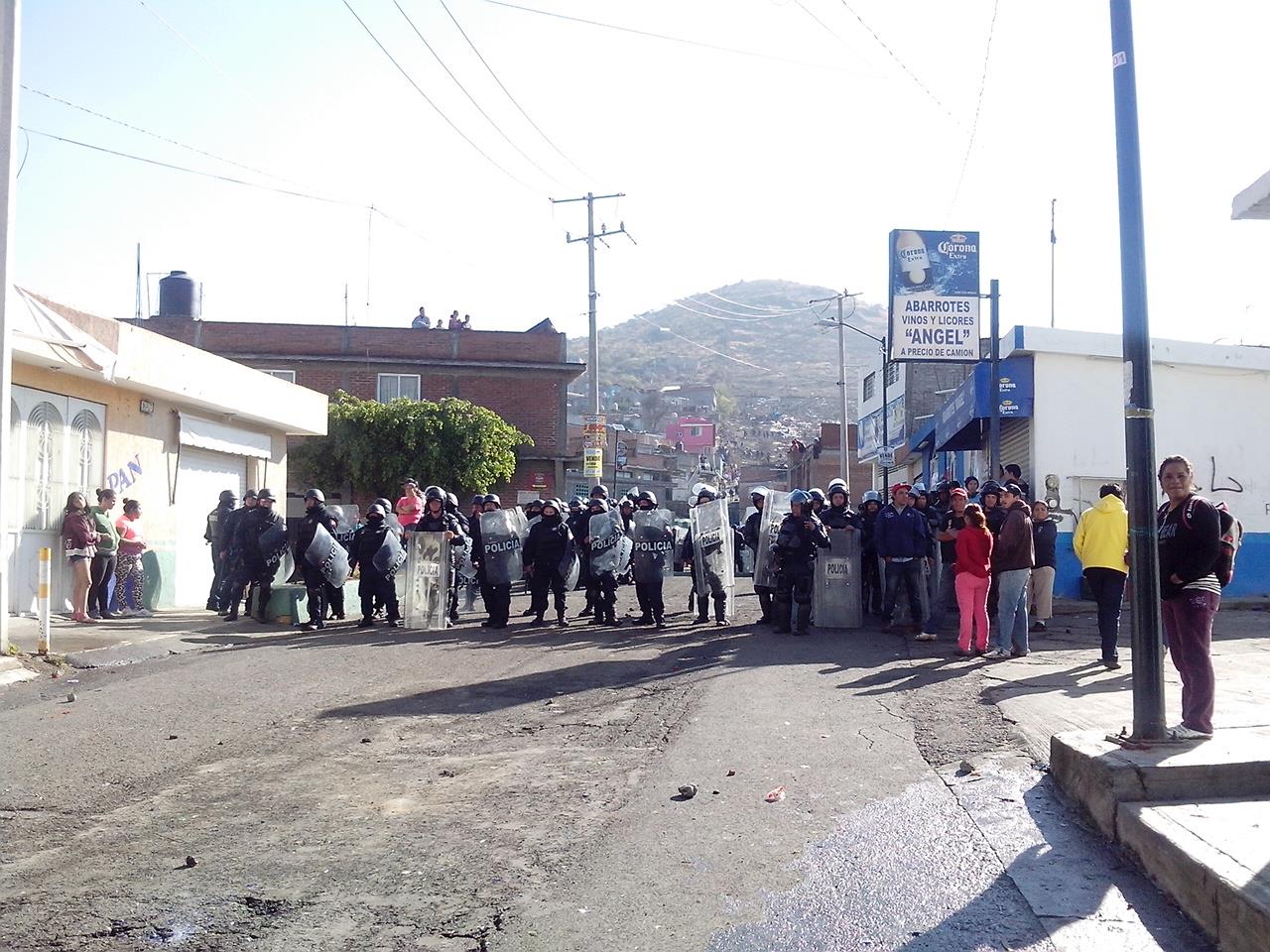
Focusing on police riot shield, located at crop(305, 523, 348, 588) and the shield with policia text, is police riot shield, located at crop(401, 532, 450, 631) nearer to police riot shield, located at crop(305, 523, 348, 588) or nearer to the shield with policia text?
police riot shield, located at crop(305, 523, 348, 588)

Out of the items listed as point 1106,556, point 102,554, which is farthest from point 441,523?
point 1106,556

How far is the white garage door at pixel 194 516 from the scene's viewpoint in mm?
18375

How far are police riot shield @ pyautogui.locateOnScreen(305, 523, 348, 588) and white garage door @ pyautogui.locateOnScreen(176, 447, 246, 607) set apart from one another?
183 inches

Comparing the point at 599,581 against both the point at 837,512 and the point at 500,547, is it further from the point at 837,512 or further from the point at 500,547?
the point at 837,512

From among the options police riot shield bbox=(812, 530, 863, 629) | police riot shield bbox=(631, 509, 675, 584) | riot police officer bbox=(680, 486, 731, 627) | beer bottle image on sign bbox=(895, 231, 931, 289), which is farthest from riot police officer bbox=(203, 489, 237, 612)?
beer bottle image on sign bbox=(895, 231, 931, 289)

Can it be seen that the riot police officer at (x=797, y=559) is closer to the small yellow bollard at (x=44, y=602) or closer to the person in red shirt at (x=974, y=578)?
the person in red shirt at (x=974, y=578)

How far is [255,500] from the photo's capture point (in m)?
15.1

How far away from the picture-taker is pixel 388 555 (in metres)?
14.8

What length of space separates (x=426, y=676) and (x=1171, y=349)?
1436 centimetres

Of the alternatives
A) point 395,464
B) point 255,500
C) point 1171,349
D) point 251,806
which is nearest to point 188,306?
point 395,464

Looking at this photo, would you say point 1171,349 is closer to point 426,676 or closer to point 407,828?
point 426,676

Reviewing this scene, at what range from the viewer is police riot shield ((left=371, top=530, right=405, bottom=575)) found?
14.7 metres

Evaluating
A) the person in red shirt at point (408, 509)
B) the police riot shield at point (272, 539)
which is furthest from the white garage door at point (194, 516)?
the police riot shield at point (272, 539)

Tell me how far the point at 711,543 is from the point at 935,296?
7.24 metres
